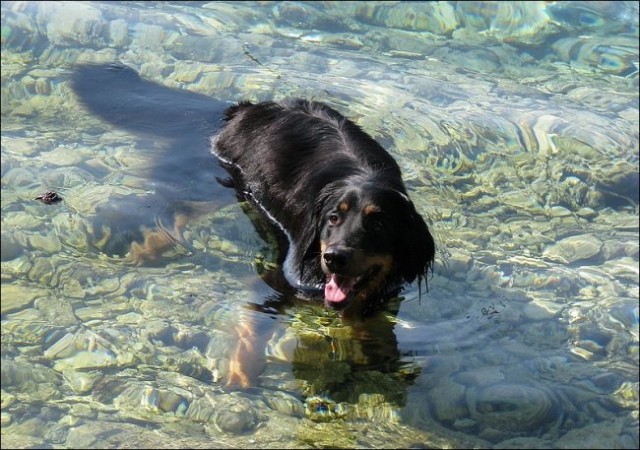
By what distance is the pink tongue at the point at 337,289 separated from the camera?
538 cm

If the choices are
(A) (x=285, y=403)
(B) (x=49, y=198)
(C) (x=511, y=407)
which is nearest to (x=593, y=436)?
(C) (x=511, y=407)

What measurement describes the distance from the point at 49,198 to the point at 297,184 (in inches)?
69.0

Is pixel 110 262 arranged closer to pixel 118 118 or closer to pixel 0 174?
pixel 0 174

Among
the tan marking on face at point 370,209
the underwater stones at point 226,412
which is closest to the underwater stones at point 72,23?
the tan marking on face at point 370,209

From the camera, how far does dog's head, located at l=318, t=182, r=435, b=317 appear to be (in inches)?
206

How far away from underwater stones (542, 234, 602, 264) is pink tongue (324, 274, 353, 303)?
1.71 meters

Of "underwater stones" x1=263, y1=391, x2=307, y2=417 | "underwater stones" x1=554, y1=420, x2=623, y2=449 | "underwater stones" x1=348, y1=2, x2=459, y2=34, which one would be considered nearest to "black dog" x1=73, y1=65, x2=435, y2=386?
"underwater stones" x1=263, y1=391, x2=307, y2=417

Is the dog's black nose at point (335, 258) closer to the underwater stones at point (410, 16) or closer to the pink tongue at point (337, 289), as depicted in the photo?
the pink tongue at point (337, 289)

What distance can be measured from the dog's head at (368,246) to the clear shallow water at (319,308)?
7.8 inches

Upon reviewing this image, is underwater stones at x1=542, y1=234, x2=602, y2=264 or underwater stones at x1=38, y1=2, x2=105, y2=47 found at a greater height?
underwater stones at x1=38, y1=2, x2=105, y2=47

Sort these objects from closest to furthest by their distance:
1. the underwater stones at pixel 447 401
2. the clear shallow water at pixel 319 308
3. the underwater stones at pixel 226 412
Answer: the underwater stones at pixel 226 412
the clear shallow water at pixel 319 308
the underwater stones at pixel 447 401

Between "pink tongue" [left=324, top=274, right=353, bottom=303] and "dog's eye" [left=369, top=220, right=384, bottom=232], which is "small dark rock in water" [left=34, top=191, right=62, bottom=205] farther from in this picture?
"dog's eye" [left=369, top=220, right=384, bottom=232]

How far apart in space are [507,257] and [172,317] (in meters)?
2.43

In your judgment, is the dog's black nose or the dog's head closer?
the dog's black nose
